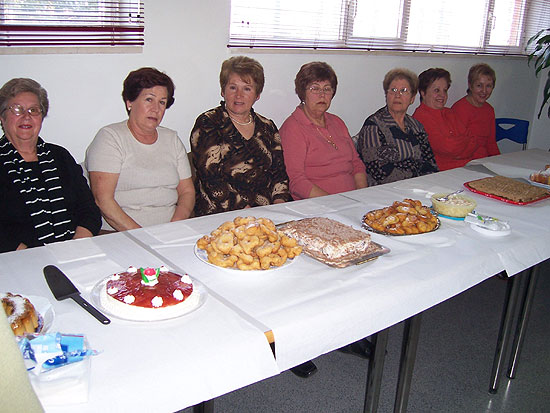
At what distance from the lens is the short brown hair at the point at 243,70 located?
8.48 feet

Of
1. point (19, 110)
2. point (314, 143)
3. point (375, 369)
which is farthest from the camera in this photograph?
point (314, 143)

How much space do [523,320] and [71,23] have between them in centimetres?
237

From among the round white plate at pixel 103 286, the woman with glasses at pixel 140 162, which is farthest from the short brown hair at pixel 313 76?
the round white plate at pixel 103 286

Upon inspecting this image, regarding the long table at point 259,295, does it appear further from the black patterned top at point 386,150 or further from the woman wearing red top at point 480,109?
the woman wearing red top at point 480,109

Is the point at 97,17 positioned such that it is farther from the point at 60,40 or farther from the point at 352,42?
the point at 352,42

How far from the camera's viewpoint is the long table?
3.13 ft

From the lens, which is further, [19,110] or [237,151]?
[237,151]

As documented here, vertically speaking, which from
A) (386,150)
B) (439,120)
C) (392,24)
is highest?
(392,24)

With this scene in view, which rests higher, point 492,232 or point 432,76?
point 432,76

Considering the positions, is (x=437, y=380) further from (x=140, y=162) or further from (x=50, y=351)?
(x=50, y=351)

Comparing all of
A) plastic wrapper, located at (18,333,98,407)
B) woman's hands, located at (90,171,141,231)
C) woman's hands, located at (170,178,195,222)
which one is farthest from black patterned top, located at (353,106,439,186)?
plastic wrapper, located at (18,333,98,407)

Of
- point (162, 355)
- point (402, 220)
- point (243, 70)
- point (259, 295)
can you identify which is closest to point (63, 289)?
point (162, 355)

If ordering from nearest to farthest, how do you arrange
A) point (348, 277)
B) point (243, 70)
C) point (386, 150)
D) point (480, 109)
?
point (348, 277)
point (243, 70)
point (386, 150)
point (480, 109)

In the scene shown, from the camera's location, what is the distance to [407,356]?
158 centimetres
